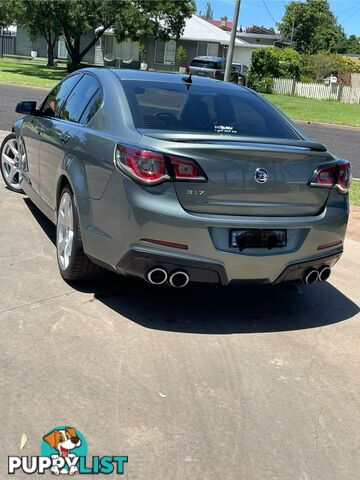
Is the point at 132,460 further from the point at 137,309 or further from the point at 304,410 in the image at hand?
the point at 137,309

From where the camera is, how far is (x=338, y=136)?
64.1ft

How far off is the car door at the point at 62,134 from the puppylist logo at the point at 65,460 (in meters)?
2.50

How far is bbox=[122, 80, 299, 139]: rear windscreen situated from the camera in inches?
175

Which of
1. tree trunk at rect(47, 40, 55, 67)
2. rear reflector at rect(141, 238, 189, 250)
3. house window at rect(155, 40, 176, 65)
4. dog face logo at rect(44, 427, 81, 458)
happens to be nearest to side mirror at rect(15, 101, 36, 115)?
rear reflector at rect(141, 238, 189, 250)

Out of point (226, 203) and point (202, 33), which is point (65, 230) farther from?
point (202, 33)

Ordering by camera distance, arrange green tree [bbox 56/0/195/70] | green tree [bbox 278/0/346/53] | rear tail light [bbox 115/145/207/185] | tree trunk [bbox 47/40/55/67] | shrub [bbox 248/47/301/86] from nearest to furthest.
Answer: rear tail light [bbox 115/145/207/185], green tree [bbox 56/0/195/70], shrub [bbox 248/47/301/86], tree trunk [bbox 47/40/55/67], green tree [bbox 278/0/346/53]

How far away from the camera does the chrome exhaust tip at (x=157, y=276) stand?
13.2 ft

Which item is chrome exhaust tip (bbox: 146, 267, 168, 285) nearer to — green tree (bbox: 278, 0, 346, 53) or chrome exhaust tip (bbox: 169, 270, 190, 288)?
chrome exhaust tip (bbox: 169, 270, 190, 288)

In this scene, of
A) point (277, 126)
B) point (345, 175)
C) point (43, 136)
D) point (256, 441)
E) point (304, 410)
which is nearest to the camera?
point (256, 441)

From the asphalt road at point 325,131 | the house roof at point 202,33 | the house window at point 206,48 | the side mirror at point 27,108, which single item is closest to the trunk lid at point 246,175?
the side mirror at point 27,108

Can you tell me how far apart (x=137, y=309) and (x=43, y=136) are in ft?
6.99

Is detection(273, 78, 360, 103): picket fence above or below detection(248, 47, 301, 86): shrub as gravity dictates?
below

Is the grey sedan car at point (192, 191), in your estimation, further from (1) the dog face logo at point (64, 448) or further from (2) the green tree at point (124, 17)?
(2) the green tree at point (124, 17)

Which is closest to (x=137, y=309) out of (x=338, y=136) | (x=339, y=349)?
(x=339, y=349)
